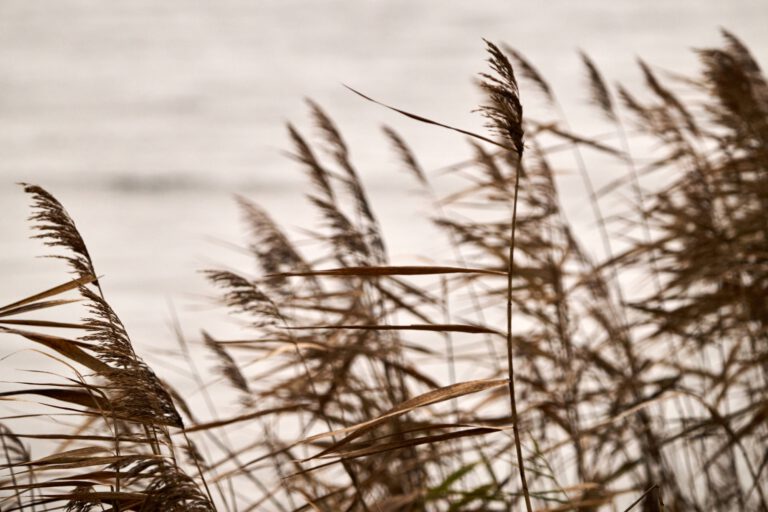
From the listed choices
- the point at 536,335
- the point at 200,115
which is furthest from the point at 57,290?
the point at 200,115

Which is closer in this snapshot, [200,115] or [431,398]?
[431,398]

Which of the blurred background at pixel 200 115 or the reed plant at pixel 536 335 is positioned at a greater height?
the blurred background at pixel 200 115

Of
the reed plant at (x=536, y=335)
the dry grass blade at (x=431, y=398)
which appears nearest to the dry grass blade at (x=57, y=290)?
the dry grass blade at (x=431, y=398)

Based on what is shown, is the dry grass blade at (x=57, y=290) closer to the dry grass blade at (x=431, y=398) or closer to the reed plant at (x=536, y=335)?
the dry grass blade at (x=431, y=398)

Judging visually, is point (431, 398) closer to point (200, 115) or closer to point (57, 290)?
point (57, 290)

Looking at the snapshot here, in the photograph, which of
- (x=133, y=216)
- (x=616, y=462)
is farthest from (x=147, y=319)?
(x=616, y=462)

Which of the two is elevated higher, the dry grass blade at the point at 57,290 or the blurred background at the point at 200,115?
the blurred background at the point at 200,115

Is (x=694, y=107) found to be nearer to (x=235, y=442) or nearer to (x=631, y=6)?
(x=235, y=442)

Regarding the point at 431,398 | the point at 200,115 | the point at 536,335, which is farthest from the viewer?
the point at 200,115

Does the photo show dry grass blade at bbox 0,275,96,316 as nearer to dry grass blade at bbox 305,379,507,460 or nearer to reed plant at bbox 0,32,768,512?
dry grass blade at bbox 305,379,507,460

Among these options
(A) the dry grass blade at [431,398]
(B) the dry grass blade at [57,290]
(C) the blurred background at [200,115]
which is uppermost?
(C) the blurred background at [200,115]

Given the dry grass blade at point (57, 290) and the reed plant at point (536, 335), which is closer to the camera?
the dry grass blade at point (57, 290)

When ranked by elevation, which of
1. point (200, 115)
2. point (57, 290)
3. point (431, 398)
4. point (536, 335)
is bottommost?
point (431, 398)

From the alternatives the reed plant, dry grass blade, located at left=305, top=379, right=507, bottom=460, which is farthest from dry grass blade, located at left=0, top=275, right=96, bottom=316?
the reed plant
